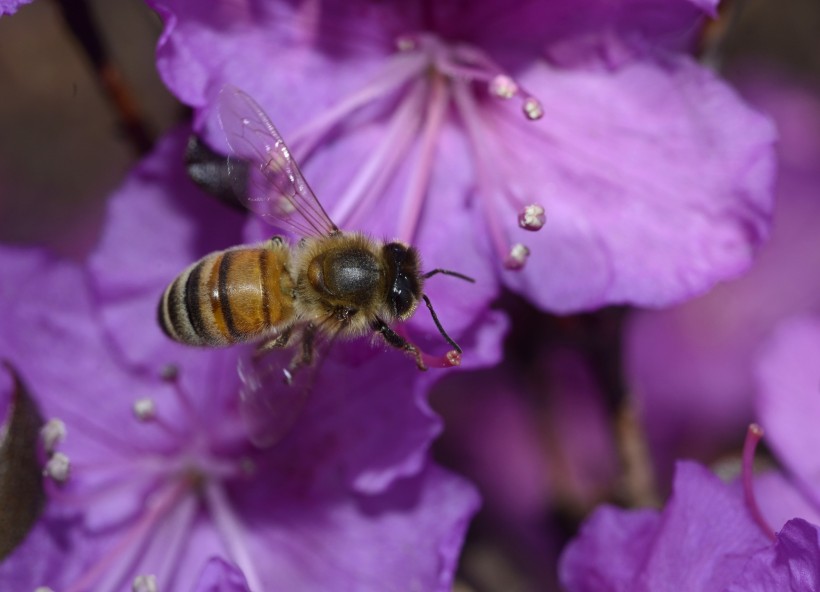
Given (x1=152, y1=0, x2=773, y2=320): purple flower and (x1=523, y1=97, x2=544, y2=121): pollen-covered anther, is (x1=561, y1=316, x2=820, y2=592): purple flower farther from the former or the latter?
(x1=523, y1=97, x2=544, y2=121): pollen-covered anther

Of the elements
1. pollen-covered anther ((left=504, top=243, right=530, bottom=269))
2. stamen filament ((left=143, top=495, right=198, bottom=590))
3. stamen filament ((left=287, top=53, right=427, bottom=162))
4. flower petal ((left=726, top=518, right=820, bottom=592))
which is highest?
stamen filament ((left=287, top=53, right=427, bottom=162))

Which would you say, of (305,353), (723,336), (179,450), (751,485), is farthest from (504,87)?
(723,336)

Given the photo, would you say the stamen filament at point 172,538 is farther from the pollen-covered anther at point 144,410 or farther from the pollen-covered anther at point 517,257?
the pollen-covered anther at point 517,257

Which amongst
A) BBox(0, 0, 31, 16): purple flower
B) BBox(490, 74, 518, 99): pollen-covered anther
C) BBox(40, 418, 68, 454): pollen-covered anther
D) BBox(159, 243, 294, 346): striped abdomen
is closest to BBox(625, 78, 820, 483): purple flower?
BBox(490, 74, 518, 99): pollen-covered anther

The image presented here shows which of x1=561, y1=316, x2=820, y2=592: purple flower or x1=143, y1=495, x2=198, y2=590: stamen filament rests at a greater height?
x1=561, y1=316, x2=820, y2=592: purple flower

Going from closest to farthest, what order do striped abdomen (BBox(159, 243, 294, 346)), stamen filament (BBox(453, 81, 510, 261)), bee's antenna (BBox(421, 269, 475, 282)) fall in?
striped abdomen (BBox(159, 243, 294, 346))
bee's antenna (BBox(421, 269, 475, 282))
stamen filament (BBox(453, 81, 510, 261))

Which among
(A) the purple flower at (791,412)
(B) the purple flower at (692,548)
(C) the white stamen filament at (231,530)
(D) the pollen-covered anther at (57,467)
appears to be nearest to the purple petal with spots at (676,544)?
(B) the purple flower at (692,548)
